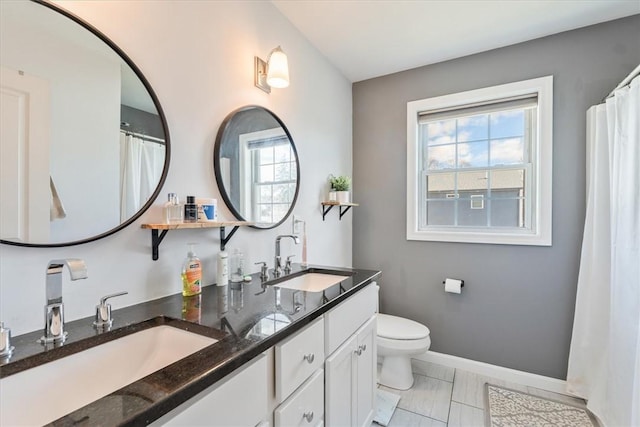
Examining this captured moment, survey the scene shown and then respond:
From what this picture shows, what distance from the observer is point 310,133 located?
2.08 meters

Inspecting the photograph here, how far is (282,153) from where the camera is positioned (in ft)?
5.86

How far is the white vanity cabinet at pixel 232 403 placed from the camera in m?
0.58

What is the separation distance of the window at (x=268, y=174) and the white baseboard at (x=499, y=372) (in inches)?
69.3

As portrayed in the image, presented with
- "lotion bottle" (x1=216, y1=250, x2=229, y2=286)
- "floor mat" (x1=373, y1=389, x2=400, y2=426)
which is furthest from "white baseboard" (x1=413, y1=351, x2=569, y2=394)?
"lotion bottle" (x1=216, y1=250, x2=229, y2=286)

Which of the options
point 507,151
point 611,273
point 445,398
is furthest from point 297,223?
point 611,273

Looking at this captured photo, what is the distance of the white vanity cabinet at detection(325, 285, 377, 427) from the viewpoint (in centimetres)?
116

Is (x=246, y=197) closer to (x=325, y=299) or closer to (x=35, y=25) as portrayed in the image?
(x=325, y=299)

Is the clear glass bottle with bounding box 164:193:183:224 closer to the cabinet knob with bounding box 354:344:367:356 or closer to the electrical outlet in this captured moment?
the electrical outlet

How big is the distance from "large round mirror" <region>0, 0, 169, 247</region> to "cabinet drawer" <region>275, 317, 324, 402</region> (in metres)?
0.70

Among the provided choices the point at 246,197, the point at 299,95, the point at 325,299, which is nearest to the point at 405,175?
the point at 299,95

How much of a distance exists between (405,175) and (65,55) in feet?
7.23

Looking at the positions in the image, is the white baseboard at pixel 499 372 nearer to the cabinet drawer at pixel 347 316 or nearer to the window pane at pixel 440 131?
the cabinet drawer at pixel 347 316

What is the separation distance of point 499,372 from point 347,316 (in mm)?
1641

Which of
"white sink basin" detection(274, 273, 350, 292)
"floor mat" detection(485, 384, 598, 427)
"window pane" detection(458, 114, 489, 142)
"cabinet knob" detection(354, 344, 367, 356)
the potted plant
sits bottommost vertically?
"floor mat" detection(485, 384, 598, 427)
